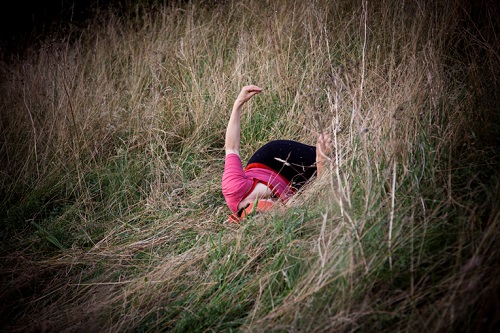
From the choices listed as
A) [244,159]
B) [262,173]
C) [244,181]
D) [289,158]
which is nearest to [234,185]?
[244,181]

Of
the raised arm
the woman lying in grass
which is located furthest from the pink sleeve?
the raised arm

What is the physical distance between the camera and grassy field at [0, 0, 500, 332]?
70.9 inches

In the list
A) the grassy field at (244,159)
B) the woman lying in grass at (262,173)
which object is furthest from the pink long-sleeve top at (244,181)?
the grassy field at (244,159)

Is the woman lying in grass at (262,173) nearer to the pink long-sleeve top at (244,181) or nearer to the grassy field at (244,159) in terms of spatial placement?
the pink long-sleeve top at (244,181)

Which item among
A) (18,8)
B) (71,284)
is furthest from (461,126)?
(18,8)

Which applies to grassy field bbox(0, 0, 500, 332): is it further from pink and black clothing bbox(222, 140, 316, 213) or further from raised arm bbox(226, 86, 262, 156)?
raised arm bbox(226, 86, 262, 156)

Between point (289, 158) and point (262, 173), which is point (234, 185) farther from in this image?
point (289, 158)

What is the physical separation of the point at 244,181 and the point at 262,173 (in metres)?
0.17

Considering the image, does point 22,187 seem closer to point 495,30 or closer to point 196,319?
point 196,319

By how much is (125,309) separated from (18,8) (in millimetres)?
5551

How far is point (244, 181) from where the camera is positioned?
283cm

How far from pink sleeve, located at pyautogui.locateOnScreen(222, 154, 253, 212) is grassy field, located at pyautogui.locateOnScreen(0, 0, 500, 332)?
0.56ft

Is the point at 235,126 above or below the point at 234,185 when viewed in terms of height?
above

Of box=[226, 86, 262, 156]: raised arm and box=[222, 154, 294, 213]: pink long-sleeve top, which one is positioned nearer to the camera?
box=[222, 154, 294, 213]: pink long-sleeve top
